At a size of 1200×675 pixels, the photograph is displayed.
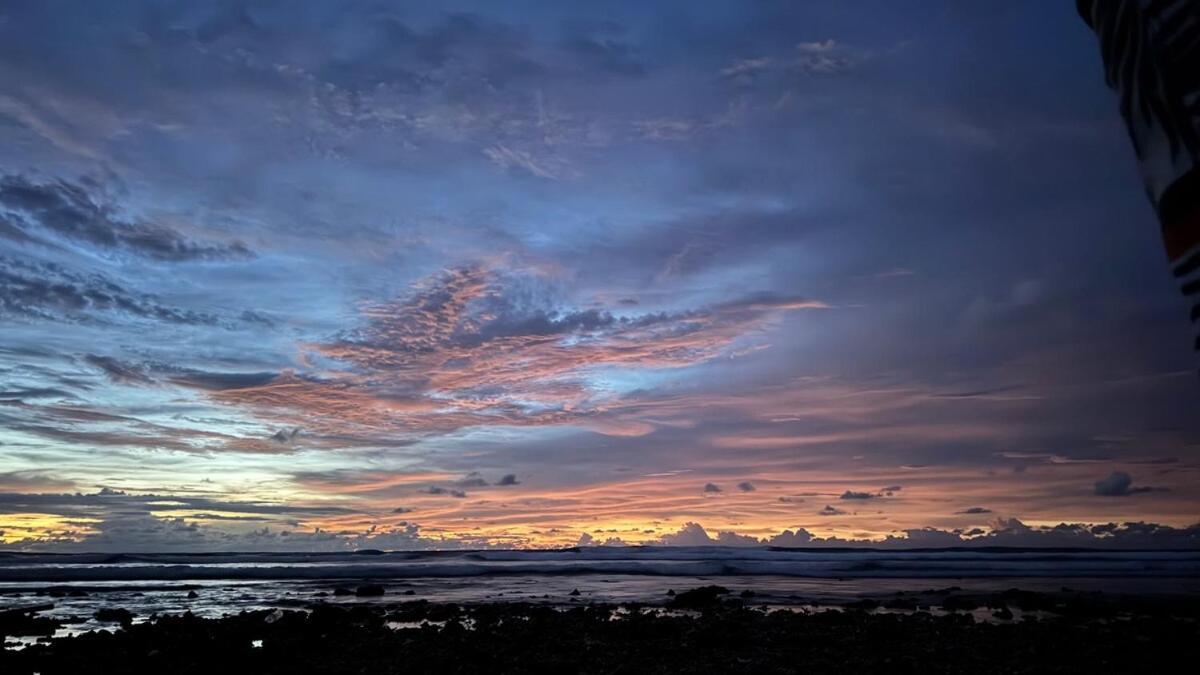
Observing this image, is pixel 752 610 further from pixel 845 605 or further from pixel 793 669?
pixel 793 669

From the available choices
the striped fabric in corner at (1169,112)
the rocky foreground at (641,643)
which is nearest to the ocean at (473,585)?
the rocky foreground at (641,643)

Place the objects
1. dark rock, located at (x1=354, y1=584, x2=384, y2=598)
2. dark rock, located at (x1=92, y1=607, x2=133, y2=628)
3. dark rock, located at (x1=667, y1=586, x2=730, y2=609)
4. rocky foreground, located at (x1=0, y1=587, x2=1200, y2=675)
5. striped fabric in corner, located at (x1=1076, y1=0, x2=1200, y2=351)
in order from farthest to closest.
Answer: dark rock, located at (x1=354, y1=584, x2=384, y2=598)
dark rock, located at (x1=667, y1=586, x2=730, y2=609)
dark rock, located at (x1=92, y1=607, x2=133, y2=628)
rocky foreground, located at (x1=0, y1=587, x2=1200, y2=675)
striped fabric in corner, located at (x1=1076, y1=0, x2=1200, y2=351)

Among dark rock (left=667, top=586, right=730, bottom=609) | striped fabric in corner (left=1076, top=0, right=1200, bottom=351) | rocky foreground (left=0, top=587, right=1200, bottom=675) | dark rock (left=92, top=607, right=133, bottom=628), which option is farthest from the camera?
dark rock (left=667, top=586, right=730, bottom=609)

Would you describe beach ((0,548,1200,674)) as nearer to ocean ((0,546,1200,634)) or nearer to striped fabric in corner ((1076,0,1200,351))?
ocean ((0,546,1200,634))

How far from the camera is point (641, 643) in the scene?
39.8ft

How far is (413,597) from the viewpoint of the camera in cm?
2309

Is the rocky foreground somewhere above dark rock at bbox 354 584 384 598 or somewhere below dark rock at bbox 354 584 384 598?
above

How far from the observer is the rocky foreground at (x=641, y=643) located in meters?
10.2

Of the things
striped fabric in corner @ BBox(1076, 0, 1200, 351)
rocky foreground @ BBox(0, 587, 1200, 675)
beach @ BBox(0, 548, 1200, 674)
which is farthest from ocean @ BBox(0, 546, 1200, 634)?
striped fabric in corner @ BBox(1076, 0, 1200, 351)

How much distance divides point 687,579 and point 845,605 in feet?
46.7

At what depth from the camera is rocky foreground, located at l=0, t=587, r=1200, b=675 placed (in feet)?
33.5

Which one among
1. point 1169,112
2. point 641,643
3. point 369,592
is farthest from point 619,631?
point 369,592

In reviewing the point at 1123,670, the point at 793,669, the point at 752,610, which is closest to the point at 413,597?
the point at 752,610

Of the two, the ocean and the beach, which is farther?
the ocean
